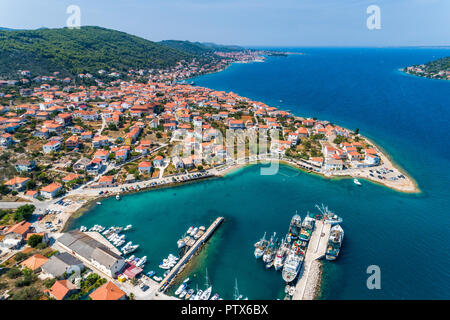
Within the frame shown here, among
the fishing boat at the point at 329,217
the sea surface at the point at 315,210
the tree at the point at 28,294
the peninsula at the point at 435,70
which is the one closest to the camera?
the tree at the point at 28,294

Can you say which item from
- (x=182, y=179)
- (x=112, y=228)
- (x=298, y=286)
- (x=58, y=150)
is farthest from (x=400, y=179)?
(x=58, y=150)

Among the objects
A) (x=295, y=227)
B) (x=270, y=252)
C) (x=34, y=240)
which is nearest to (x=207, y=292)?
(x=270, y=252)

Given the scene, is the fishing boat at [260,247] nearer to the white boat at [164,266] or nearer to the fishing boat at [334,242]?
the fishing boat at [334,242]

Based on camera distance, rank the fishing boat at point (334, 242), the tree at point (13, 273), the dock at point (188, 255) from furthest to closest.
Result: the fishing boat at point (334, 242) < the dock at point (188, 255) < the tree at point (13, 273)

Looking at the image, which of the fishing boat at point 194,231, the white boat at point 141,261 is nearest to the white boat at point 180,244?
the fishing boat at point 194,231

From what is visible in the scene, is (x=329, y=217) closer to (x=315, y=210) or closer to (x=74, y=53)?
(x=315, y=210)

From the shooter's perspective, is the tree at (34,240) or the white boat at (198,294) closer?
the white boat at (198,294)

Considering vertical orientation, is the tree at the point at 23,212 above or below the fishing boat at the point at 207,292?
above
